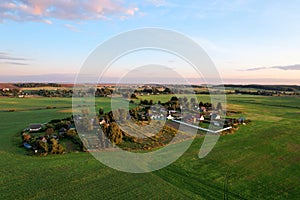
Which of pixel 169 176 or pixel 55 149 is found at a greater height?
pixel 55 149

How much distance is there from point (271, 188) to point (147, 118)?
101 feet

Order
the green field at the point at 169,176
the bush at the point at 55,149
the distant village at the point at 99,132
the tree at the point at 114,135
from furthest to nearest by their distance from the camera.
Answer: the tree at the point at 114,135
the distant village at the point at 99,132
the bush at the point at 55,149
the green field at the point at 169,176

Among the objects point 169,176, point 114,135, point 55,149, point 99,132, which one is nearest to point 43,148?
point 55,149

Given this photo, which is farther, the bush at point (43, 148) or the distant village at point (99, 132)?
the distant village at point (99, 132)

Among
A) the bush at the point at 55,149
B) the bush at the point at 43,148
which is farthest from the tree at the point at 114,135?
the bush at the point at 43,148

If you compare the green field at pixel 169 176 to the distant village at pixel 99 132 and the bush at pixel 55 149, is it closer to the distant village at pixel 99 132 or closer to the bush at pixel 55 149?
the bush at pixel 55 149

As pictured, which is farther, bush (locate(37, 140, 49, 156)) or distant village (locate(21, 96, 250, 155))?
distant village (locate(21, 96, 250, 155))

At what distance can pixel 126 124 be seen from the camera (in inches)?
1731

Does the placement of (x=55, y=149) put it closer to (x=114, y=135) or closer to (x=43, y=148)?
(x=43, y=148)

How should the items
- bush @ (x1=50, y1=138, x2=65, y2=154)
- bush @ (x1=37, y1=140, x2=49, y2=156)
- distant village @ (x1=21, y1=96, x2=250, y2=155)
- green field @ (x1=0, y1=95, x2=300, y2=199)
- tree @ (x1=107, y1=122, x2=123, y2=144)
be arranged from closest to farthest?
green field @ (x1=0, y1=95, x2=300, y2=199)
bush @ (x1=37, y1=140, x2=49, y2=156)
bush @ (x1=50, y1=138, x2=65, y2=154)
distant village @ (x1=21, y1=96, x2=250, y2=155)
tree @ (x1=107, y1=122, x2=123, y2=144)

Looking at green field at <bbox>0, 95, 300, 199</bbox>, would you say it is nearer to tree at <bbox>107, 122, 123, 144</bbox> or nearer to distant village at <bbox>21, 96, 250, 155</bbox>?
distant village at <bbox>21, 96, 250, 155</bbox>

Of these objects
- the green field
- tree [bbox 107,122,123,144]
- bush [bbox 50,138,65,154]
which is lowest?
the green field

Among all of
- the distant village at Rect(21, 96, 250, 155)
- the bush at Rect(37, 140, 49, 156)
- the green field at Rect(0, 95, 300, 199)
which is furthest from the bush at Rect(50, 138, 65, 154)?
the green field at Rect(0, 95, 300, 199)

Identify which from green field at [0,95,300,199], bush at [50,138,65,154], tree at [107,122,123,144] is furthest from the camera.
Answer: tree at [107,122,123,144]
